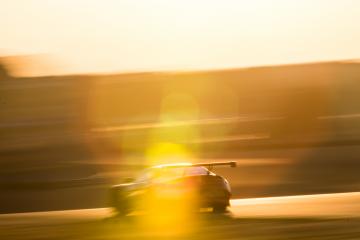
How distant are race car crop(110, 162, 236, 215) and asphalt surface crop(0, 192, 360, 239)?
0.29 meters

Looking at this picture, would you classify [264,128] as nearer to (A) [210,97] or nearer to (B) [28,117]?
(A) [210,97]

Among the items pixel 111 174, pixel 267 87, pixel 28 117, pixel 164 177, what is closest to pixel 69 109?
pixel 28 117

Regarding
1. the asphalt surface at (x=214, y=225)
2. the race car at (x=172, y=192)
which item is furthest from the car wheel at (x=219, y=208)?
the asphalt surface at (x=214, y=225)

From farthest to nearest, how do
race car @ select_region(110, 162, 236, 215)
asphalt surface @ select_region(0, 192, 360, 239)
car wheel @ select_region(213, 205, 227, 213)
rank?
1. car wheel @ select_region(213, 205, 227, 213)
2. race car @ select_region(110, 162, 236, 215)
3. asphalt surface @ select_region(0, 192, 360, 239)

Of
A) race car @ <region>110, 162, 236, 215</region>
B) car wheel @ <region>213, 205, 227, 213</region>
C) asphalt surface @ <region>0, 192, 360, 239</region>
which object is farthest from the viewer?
car wheel @ <region>213, 205, 227, 213</region>

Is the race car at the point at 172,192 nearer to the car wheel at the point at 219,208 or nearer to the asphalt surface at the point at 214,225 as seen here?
the car wheel at the point at 219,208

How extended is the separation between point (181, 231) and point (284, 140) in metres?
41.4

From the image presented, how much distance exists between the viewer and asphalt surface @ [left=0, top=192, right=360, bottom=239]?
13820mm

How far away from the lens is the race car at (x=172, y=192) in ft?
65.0

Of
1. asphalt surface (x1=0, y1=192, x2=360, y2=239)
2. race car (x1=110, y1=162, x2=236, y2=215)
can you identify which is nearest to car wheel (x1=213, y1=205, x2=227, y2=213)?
race car (x1=110, y1=162, x2=236, y2=215)

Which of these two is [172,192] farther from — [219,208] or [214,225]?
[214,225]

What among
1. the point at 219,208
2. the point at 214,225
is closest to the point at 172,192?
the point at 219,208

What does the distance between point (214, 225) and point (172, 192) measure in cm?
415

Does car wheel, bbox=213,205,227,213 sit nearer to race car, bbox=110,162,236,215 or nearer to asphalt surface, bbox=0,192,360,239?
race car, bbox=110,162,236,215
